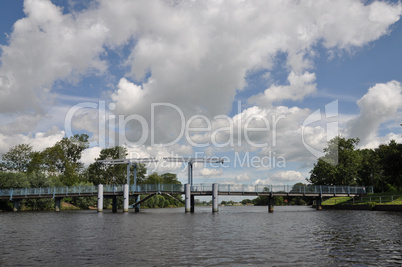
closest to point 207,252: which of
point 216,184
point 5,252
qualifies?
point 5,252

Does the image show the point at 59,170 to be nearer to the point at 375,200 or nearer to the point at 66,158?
the point at 66,158

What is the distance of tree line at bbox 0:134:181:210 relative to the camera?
2795 inches

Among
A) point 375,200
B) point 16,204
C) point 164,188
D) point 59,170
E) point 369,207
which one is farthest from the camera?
→ point 59,170

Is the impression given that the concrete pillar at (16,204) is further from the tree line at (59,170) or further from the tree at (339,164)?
the tree at (339,164)

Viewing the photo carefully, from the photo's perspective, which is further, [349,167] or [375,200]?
[349,167]

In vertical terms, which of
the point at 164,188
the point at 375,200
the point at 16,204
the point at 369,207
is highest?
the point at 164,188

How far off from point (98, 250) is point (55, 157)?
278ft

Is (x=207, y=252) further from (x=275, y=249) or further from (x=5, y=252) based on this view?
(x=5, y=252)

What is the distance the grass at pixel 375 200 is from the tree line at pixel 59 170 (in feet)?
180

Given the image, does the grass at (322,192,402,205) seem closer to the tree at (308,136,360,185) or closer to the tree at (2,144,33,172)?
the tree at (308,136,360,185)

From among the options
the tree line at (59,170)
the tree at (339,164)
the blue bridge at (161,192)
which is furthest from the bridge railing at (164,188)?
the tree at (339,164)

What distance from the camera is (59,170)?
94938 millimetres

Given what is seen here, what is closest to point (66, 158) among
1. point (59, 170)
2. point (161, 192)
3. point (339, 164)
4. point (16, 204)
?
point (59, 170)

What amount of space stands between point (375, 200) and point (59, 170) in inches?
3007
